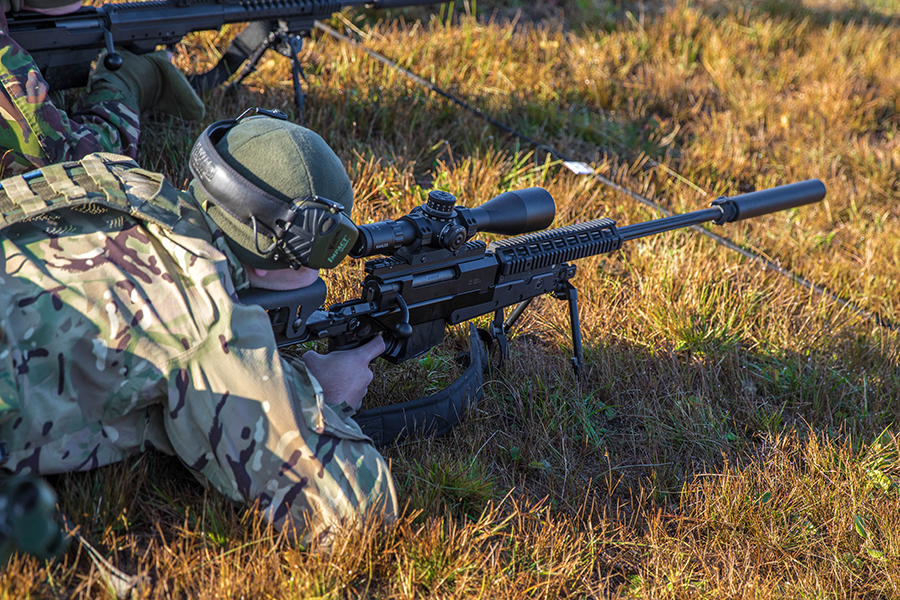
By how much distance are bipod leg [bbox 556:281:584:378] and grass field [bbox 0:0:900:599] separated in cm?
10

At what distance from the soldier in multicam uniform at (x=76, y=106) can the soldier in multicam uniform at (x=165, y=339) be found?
129 cm

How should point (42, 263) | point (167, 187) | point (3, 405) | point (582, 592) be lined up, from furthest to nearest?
1. point (582, 592)
2. point (167, 187)
3. point (42, 263)
4. point (3, 405)

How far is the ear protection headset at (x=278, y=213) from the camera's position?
2.24 metres

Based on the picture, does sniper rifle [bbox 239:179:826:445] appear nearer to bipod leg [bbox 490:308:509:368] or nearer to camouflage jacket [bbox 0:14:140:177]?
bipod leg [bbox 490:308:509:368]

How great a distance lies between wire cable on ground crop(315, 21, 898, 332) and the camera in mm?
5016

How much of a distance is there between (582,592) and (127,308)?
6.21 feet

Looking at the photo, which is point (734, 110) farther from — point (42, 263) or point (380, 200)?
point (42, 263)

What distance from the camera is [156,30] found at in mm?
4449

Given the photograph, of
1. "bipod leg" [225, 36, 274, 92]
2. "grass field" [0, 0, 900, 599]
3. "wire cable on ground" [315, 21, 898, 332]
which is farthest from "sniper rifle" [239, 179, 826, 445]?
"bipod leg" [225, 36, 274, 92]

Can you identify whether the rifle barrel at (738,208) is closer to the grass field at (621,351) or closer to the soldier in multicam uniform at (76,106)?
the grass field at (621,351)

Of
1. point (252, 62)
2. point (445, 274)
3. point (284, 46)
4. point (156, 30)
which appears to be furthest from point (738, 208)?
point (156, 30)

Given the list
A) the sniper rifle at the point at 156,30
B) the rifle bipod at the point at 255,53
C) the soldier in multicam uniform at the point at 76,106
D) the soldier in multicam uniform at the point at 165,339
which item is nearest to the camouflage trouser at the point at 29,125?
the soldier in multicam uniform at the point at 76,106

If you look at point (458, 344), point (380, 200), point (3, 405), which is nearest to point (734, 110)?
point (380, 200)

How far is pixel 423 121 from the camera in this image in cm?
569
